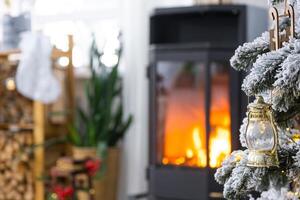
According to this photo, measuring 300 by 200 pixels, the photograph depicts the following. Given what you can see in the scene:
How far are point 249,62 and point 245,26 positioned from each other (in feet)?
5.03

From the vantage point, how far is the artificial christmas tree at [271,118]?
0.97 m

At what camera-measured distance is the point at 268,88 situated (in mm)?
1003

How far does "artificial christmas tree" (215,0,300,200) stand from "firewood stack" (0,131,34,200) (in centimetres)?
230

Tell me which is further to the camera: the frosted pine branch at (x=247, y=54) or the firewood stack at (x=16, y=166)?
the firewood stack at (x=16, y=166)

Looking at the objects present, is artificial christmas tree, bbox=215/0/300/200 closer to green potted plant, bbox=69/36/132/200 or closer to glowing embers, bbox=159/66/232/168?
glowing embers, bbox=159/66/232/168

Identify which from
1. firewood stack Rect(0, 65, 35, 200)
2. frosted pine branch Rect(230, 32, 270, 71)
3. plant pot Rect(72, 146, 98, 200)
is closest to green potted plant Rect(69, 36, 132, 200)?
plant pot Rect(72, 146, 98, 200)

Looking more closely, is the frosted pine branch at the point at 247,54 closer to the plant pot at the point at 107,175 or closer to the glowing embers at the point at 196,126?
the glowing embers at the point at 196,126

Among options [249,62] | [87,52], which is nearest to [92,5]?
[87,52]

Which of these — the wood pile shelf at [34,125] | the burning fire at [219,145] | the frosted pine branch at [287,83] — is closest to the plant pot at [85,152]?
the wood pile shelf at [34,125]

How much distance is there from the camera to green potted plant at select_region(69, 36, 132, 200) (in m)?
3.29

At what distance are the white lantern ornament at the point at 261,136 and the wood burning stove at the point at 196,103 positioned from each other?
154 cm

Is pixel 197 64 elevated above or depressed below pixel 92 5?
below

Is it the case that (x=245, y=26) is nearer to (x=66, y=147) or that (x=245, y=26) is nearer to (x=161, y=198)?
(x=161, y=198)

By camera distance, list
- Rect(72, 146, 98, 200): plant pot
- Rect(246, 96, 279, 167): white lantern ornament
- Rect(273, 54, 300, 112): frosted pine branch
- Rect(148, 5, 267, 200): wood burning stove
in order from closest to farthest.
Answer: Rect(273, 54, 300, 112): frosted pine branch < Rect(246, 96, 279, 167): white lantern ornament < Rect(148, 5, 267, 200): wood burning stove < Rect(72, 146, 98, 200): plant pot
